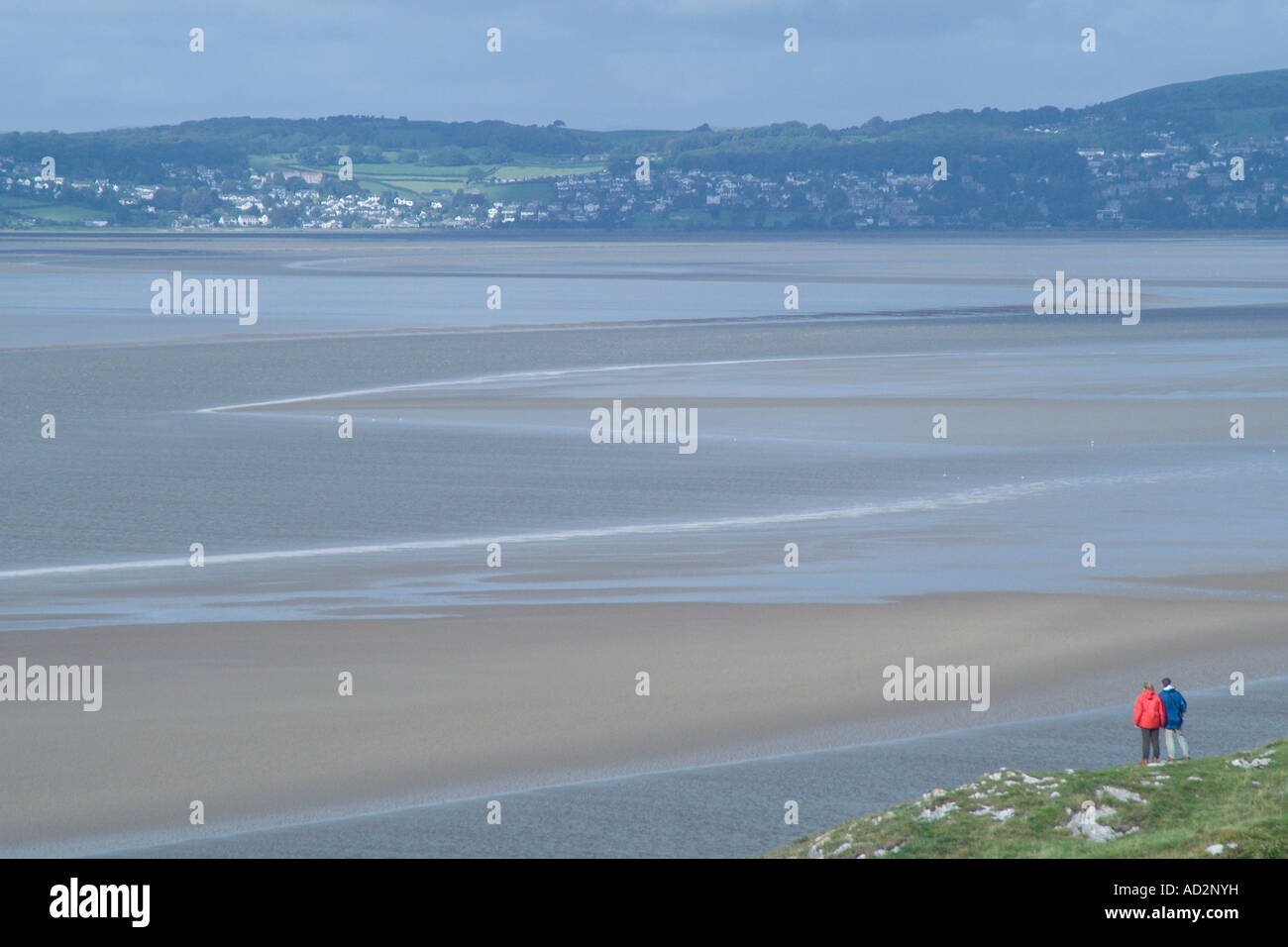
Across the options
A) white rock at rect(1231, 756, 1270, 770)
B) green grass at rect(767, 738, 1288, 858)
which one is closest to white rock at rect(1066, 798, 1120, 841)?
green grass at rect(767, 738, 1288, 858)

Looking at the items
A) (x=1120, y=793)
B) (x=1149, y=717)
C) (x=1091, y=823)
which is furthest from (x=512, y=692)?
(x=1091, y=823)

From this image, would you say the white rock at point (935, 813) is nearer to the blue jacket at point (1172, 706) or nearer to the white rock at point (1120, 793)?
the white rock at point (1120, 793)

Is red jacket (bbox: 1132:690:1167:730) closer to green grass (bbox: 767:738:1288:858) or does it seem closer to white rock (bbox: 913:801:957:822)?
green grass (bbox: 767:738:1288:858)

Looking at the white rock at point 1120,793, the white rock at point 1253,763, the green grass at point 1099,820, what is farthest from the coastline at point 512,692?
the white rock at point 1120,793

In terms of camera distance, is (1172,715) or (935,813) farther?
(1172,715)

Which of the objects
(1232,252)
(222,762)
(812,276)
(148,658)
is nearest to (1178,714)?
Result: (222,762)

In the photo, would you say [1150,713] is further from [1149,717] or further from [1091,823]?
[1091,823]
